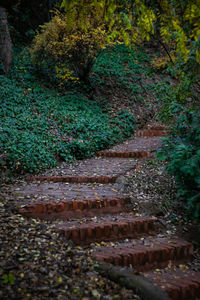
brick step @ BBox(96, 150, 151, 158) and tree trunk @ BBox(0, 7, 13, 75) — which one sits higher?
tree trunk @ BBox(0, 7, 13, 75)

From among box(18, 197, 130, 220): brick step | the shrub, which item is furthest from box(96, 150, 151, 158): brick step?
the shrub

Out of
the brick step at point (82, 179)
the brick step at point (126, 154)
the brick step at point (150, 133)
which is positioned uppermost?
the brick step at point (150, 133)

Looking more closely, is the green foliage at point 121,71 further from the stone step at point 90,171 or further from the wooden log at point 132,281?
the wooden log at point 132,281

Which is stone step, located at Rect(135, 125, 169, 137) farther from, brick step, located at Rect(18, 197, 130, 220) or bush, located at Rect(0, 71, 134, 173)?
brick step, located at Rect(18, 197, 130, 220)

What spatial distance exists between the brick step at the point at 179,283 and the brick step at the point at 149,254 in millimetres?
152

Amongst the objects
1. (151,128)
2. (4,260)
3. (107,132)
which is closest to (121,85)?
(151,128)

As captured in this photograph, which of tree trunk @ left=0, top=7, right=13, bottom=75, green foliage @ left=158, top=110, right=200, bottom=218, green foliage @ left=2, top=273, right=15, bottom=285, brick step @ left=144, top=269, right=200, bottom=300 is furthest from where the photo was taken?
tree trunk @ left=0, top=7, right=13, bottom=75

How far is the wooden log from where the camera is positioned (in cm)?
218

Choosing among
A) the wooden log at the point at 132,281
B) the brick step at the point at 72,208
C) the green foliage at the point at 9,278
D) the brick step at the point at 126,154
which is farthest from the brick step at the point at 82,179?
the green foliage at the point at 9,278

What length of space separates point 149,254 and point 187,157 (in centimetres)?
132

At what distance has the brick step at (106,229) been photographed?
9.96 feet

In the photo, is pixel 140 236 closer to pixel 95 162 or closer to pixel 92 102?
pixel 95 162

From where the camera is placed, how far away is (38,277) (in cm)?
218

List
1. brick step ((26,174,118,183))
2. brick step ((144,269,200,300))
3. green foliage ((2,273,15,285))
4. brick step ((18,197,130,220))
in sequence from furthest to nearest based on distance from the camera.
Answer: brick step ((26,174,118,183)) < brick step ((18,197,130,220)) < brick step ((144,269,200,300)) < green foliage ((2,273,15,285))
